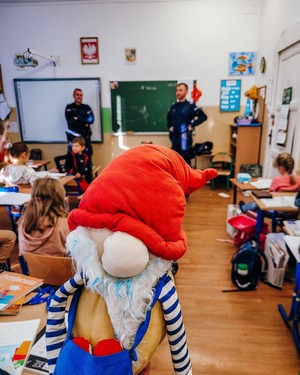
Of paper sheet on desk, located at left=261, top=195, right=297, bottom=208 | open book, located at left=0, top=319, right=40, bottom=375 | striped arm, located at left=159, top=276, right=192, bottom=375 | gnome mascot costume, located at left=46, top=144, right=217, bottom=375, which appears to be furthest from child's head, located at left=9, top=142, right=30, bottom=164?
striped arm, located at left=159, top=276, right=192, bottom=375

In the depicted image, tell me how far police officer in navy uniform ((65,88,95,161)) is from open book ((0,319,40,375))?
13.6 ft

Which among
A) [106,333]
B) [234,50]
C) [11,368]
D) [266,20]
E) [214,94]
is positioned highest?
[266,20]

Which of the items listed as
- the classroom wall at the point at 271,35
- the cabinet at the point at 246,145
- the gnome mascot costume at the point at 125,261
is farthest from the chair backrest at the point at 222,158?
the gnome mascot costume at the point at 125,261

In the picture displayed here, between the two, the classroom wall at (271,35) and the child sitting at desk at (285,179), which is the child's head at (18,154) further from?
the classroom wall at (271,35)

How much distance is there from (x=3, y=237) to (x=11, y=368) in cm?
150

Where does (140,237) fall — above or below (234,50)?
below

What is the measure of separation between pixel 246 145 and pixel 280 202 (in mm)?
2792

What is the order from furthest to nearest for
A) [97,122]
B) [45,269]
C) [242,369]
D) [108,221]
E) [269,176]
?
1. [97,122]
2. [269,176]
3. [242,369]
4. [45,269]
5. [108,221]

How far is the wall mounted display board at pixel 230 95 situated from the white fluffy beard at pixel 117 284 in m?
5.11

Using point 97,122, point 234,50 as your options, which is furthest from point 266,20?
point 97,122

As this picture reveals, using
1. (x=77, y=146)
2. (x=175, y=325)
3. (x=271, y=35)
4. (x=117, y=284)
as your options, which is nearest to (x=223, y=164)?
(x=271, y=35)

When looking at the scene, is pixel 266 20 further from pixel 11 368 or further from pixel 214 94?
pixel 11 368

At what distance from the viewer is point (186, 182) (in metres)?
0.89

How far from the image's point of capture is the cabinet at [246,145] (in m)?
4.92
